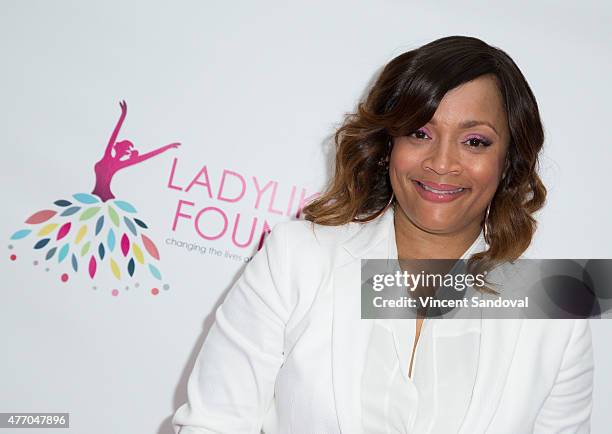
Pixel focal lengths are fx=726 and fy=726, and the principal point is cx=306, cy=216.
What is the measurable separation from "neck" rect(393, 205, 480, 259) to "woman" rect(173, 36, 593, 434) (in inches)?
1.8

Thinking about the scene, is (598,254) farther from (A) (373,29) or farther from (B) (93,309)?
(B) (93,309)

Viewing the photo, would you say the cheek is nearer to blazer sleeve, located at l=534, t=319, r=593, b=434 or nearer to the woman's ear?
the woman's ear

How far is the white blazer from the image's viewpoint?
1.30 metres

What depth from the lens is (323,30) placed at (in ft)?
5.54

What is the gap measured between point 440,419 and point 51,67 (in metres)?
1.16

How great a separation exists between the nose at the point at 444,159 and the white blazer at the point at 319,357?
0.21m

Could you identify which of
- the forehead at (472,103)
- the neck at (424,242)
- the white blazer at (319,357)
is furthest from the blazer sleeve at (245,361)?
the forehead at (472,103)

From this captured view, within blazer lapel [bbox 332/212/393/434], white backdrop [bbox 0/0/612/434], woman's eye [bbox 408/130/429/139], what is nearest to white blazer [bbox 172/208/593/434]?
blazer lapel [bbox 332/212/393/434]

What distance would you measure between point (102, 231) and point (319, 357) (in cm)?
67

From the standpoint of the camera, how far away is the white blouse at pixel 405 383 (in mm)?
1313

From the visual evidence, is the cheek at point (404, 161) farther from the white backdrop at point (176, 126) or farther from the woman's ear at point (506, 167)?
the white backdrop at point (176, 126)

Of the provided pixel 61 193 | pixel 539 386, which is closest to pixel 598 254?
pixel 539 386

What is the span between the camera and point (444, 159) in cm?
132
